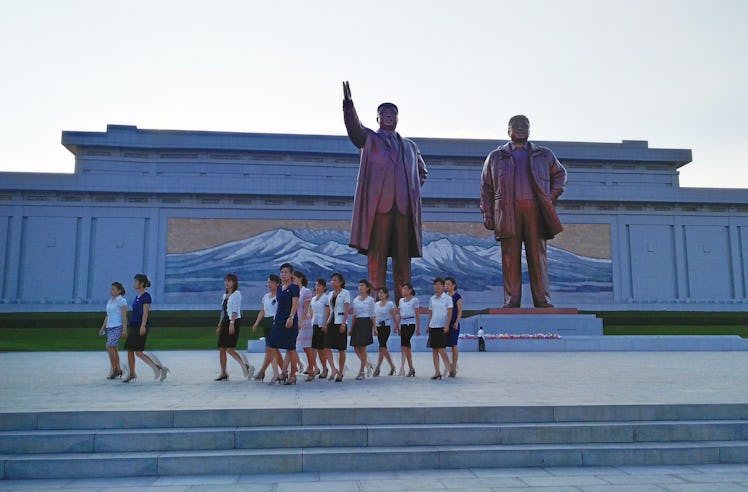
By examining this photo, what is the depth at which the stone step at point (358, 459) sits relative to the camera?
15.5 ft

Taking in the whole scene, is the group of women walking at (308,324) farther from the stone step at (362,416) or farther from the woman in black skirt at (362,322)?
the stone step at (362,416)

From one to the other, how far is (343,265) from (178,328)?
10239 mm

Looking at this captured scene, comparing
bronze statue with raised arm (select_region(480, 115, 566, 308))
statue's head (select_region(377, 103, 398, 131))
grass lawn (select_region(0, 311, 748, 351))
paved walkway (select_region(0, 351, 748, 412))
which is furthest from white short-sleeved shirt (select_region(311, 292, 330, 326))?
grass lawn (select_region(0, 311, 748, 351))

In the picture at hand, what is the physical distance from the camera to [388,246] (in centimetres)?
1293

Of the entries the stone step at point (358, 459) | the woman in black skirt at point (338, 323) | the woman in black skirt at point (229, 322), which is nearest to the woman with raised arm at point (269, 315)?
the woman in black skirt at point (229, 322)

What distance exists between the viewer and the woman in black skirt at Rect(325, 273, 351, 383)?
336 inches

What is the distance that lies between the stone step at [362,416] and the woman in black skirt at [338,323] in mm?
3070

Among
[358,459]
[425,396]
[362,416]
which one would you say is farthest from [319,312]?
[358,459]

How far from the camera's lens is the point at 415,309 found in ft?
30.5

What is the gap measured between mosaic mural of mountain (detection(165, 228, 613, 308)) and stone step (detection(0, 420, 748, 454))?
26.4 m

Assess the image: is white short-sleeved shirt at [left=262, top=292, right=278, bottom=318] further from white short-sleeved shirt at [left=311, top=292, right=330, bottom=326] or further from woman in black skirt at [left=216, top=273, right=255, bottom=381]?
white short-sleeved shirt at [left=311, top=292, right=330, bottom=326]

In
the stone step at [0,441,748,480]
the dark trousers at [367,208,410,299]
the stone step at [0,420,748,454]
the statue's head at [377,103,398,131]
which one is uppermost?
the statue's head at [377,103,398,131]

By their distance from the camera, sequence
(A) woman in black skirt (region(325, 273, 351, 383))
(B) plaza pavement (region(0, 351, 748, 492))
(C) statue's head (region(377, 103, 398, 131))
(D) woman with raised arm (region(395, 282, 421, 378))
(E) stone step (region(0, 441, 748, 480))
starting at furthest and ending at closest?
1. (C) statue's head (region(377, 103, 398, 131))
2. (D) woman with raised arm (region(395, 282, 421, 378))
3. (A) woman in black skirt (region(325, 273, 351, 383))
4. (E) stone step (region(0, 441, 748, 480))
5. (B) plaza pavement (region(0, 351, 748, 492))

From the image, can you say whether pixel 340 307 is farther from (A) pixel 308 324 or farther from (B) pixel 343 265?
(B) pixel 343 265
